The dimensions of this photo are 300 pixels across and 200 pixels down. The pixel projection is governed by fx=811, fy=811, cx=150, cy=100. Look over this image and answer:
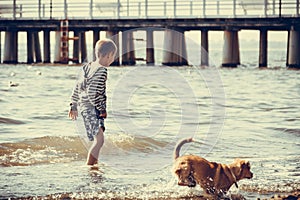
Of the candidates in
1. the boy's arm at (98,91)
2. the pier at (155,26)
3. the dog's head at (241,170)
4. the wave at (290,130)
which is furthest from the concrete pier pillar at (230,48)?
the dog's head at (241,170)

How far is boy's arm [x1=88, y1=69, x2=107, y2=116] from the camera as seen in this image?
7.07 m

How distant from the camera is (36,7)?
4241 cm

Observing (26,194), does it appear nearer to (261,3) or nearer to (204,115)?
(204,115)

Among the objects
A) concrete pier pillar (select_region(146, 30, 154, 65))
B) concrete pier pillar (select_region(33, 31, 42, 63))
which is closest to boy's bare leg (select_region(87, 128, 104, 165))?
concrete pier pillar (select_region(146, 30, 154, 65))

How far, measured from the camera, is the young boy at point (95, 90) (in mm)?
7090

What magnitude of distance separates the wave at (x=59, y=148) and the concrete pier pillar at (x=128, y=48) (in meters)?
28.5

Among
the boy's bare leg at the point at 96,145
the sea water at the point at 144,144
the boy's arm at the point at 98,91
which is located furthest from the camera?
the boy's bare leg at the point at 96,145

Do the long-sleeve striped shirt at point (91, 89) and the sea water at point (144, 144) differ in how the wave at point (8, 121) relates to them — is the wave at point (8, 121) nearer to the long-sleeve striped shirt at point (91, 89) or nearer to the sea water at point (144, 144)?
the sea water at point (144, 144)

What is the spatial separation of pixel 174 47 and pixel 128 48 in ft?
10.3

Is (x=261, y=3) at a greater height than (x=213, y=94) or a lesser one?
greater

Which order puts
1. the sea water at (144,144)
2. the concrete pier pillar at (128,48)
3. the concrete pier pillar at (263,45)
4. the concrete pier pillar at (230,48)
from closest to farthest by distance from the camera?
1. the sea water at (144,144)
2. the concrete pier pillar at (230,48)
3. the concrete pier pillar at (263,45)
4. the concrete pier pillar at (128,48)

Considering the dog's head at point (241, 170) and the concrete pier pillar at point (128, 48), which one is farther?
the concrete pier pillar at point (128, 48)

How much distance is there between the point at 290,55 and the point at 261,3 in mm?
4064

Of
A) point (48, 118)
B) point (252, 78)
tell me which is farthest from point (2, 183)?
point (252, 78)
